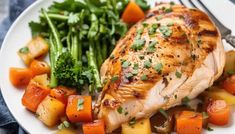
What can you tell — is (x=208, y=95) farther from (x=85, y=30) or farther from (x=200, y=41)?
(x=85, y=30)

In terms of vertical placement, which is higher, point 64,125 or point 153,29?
point 153,29

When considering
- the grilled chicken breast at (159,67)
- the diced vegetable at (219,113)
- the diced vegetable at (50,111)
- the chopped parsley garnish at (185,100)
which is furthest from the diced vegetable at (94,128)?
the diced vegetable at (219,113)

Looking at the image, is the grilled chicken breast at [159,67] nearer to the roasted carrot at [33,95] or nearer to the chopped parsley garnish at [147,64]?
the chopped parsley garnish at [147,64]

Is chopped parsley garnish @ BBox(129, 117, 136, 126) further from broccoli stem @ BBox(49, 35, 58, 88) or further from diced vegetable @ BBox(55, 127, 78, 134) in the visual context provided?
broccoli stem @ BBox(49, 35, 58, 88)

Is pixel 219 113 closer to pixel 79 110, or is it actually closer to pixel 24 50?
pixel 79 110

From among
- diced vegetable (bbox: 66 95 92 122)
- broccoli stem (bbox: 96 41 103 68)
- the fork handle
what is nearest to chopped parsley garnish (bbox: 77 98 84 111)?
diced vegetable (bbox: 66 95 92 122)

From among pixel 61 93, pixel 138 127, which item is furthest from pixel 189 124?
pixel 61 93

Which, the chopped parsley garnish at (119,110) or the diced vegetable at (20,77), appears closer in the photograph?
the chopped parsley garnish at (119,110)
